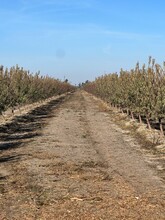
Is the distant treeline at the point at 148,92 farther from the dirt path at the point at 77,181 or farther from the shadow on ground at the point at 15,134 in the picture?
the shadow on ground at the point at 15,134

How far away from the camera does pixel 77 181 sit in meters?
10.3

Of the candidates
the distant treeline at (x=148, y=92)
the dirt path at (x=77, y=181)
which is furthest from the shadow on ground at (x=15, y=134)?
the distant treeline at (x=148, y=92)

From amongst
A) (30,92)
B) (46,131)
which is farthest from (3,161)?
(30,92)

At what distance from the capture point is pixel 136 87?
24.4 metres

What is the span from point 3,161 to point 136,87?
43.1 feet

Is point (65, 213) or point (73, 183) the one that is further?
point (73, 183)

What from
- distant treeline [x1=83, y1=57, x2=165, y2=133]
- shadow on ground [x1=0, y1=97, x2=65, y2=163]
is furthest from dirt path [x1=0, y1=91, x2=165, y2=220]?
distant treeline [x1=83, y1=57, x2=165, y2=133]

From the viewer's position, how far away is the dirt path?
7840mm

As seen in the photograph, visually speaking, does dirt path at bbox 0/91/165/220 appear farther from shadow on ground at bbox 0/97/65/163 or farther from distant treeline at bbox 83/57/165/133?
distant treeline at bbox 83/57/165/133

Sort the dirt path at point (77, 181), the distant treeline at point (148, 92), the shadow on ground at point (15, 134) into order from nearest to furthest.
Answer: the dirt path at point (77, 181)
the shadow on ground at point (15, 134)
the distant treeline at point (148, 92)

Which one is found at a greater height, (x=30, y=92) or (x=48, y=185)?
(x=30, y=92)

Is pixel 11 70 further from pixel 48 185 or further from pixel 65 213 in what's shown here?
pixel 65 213

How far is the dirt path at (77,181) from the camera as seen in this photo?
784 cm

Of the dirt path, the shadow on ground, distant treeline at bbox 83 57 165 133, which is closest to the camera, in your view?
the dirt path
